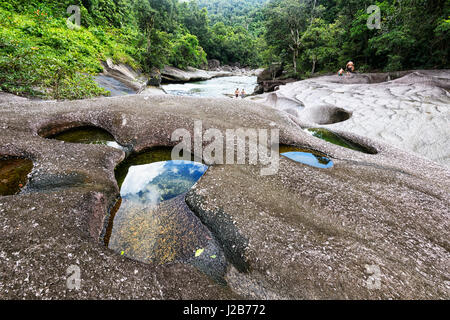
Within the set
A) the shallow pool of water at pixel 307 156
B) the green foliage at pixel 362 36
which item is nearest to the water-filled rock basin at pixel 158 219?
the shallow pool of water at pixel 307 156

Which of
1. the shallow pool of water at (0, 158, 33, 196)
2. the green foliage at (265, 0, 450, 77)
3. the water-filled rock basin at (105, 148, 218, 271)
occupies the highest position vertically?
the green foliage at (265, 0, 450, 77)

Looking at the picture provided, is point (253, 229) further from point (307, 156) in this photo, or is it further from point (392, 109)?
point (392, 109)

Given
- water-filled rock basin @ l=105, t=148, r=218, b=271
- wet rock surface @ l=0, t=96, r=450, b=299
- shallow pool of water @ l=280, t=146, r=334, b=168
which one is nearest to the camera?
wet rock surface @ l=0, t=96, r=450, b=299

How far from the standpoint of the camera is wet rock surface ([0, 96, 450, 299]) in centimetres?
294

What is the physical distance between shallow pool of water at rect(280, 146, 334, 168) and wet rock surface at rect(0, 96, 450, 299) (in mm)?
452

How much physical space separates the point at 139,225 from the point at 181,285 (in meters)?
2.06

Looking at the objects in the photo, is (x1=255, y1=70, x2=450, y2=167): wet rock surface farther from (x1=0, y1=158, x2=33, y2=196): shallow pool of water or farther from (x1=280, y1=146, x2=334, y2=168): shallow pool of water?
(x1=0, y1=158, x2=33, y2=196): shallow pool of water

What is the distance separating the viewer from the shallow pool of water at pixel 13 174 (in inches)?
181

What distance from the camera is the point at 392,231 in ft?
13.2

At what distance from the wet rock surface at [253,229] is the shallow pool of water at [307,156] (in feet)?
1.48

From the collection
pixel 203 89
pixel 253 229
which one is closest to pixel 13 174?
pixel 253 229

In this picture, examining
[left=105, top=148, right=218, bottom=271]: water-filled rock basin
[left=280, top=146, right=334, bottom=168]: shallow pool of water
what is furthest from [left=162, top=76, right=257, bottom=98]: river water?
[left=105, top=148, right=218, bottom=271]: water-filled rock basin
